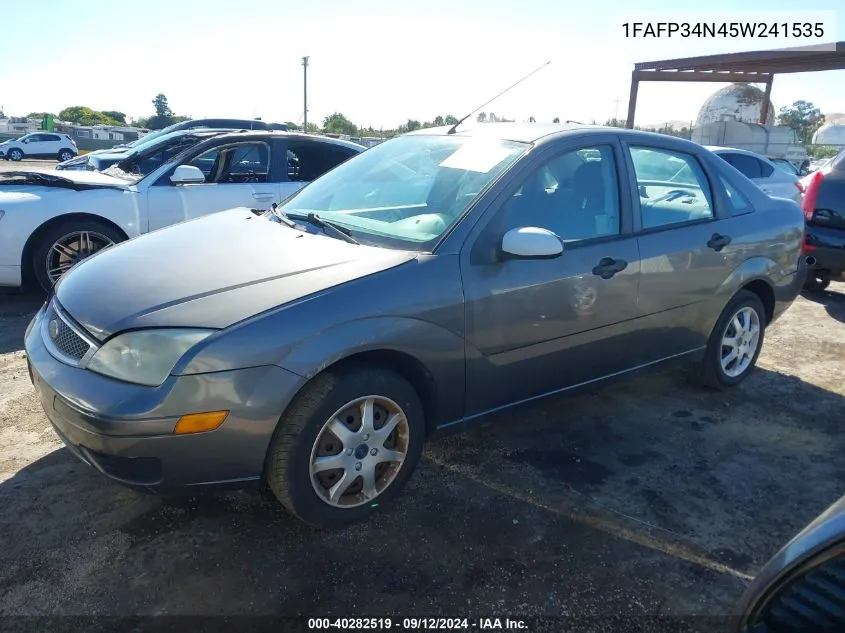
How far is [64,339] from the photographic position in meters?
2.59

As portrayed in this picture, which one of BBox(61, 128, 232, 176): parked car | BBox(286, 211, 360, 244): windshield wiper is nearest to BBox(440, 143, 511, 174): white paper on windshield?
BBox(286, 211, 360, 244): windshield wiper

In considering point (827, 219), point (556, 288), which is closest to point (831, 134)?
point (827, 219)

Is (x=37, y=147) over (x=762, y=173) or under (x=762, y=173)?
over

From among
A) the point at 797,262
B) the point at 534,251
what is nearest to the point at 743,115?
the point at 797,262

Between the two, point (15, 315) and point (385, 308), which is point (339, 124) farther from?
point (385, 308)

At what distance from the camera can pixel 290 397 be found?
2.36m

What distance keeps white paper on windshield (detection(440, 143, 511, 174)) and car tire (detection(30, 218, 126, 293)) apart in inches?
147

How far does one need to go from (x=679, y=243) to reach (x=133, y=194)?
15.3ft

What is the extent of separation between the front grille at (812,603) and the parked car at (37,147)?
3847cm

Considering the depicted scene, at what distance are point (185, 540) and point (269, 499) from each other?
0.41 metres

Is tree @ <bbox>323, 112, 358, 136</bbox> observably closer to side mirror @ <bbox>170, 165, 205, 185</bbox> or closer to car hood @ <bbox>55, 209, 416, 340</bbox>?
side mirror @ <bbox>170, 165, 205, 185</bbox>

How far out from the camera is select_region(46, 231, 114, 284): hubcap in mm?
5484

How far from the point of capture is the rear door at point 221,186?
19.4ft

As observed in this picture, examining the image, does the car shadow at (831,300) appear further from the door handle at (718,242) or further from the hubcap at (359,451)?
the hubcap at (359,451)
